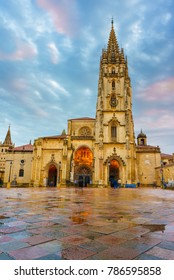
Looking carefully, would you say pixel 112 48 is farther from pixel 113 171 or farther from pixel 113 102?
pixel 113 171

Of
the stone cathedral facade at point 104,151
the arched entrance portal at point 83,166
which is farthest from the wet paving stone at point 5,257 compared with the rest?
the arched entrance portal at point 83,166

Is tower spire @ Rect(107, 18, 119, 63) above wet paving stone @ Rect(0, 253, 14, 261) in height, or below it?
above

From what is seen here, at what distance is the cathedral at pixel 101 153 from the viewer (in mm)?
35938

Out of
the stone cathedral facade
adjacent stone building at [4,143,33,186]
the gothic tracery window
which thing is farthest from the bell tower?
adjacent stone building at [4,143,33,186]

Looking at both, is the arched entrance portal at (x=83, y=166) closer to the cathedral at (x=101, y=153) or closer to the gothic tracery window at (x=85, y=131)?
the cathedral at (x=101, y=153)

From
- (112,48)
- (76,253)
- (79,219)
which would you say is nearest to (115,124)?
(112,48)

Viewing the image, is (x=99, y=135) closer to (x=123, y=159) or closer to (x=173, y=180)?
(x=123, y=159)

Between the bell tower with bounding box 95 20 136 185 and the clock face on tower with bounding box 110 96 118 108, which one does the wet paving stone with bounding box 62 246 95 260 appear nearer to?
the bell tower with bounding box 95 20 136 185

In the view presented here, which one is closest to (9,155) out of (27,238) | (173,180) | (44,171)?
(44,171)

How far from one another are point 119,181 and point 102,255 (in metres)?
34.0

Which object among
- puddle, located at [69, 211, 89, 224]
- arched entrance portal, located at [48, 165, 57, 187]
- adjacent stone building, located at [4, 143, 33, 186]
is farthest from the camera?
adjacent stone building, located at [4, 143, 33, 186]

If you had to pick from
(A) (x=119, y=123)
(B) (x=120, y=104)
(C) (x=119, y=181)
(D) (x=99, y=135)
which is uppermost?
(B) (x=120, y=104)

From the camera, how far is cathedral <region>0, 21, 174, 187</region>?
118 ft
